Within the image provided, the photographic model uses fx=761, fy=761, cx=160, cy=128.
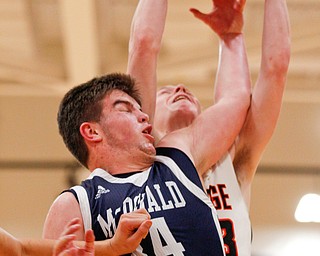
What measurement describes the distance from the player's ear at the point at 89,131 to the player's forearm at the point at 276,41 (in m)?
0.69

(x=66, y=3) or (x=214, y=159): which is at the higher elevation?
(x=66, y=3)

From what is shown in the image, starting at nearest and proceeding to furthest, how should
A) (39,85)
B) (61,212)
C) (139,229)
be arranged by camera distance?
(139,229), (61,212), (39,85)

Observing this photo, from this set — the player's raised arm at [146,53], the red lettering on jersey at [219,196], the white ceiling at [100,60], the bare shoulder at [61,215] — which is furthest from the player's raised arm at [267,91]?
the white ceiling at [100,60]

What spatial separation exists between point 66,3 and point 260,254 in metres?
4.27

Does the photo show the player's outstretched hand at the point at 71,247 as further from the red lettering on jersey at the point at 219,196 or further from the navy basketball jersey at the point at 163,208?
the red lettering on jersey at the point at 219,196

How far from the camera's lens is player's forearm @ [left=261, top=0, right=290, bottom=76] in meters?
2.88

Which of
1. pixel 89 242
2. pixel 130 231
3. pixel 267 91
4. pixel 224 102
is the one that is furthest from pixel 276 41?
pixel 89 242

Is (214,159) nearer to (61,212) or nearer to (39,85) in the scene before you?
A: (61,212)

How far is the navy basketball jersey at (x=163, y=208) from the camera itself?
2.46m

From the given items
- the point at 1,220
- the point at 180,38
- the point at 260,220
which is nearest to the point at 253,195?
the point at 260,220

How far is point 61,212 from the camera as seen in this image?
8.11ft

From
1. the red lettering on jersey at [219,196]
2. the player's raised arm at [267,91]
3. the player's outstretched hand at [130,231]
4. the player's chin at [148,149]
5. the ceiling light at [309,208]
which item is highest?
the ceiling light at [309,208]

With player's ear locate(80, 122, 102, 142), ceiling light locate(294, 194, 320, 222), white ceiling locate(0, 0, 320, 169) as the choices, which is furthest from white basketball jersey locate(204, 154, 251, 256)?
ceiling light locate(294, 194, 320, 222)

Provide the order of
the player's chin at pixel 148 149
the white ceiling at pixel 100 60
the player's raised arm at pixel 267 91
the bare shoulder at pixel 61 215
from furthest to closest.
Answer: the white ceiling at pixel 100 60
the player's raised arm at pixel 267 91
the player's chin at pixel 148 149
the bare shoulder at pixel 61 215
